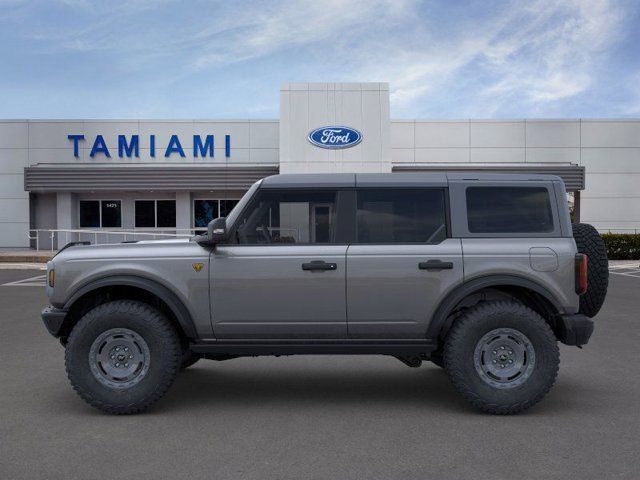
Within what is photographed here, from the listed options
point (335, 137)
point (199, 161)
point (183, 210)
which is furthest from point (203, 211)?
point (335, 137)

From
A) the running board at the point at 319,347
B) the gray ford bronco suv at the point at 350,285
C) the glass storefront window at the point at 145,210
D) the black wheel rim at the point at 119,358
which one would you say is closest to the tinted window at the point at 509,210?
the gray ford bronco suv at the point at 350,285

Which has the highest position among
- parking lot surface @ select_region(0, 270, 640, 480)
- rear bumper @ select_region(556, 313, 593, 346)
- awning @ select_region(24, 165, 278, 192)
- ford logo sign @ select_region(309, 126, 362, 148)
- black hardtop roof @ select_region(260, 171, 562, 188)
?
ford logo sign @ select_region(309, 126, 362, 148)

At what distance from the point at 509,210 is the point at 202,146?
26362 mm

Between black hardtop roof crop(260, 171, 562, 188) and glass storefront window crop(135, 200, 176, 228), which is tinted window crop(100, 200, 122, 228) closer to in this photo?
glass storefront window crop(135, 200, 176, 228)

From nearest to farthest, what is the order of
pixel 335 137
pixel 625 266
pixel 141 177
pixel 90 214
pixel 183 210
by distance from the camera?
pixel 625 266 < pixel 335 137 < pixel 141 177 < pixel 183 210 < pixel 90 214

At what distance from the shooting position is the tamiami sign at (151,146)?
30703 millimetres

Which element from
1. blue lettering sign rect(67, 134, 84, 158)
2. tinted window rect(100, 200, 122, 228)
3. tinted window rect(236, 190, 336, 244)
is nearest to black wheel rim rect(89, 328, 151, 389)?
tinted window rect(236, 190, 336, 244)

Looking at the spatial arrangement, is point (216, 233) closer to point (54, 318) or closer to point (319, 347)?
point (319, 347)

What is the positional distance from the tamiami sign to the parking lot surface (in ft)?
78.3

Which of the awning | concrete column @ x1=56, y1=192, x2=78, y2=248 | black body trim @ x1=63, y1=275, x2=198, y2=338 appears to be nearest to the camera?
black body trim @ x1=63, y1=275, x2=198, y2=338

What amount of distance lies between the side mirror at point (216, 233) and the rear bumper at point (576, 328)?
2.78 meters

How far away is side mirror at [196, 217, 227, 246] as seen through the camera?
5312 millimetres

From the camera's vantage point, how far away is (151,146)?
3081cm

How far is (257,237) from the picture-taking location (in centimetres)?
551
